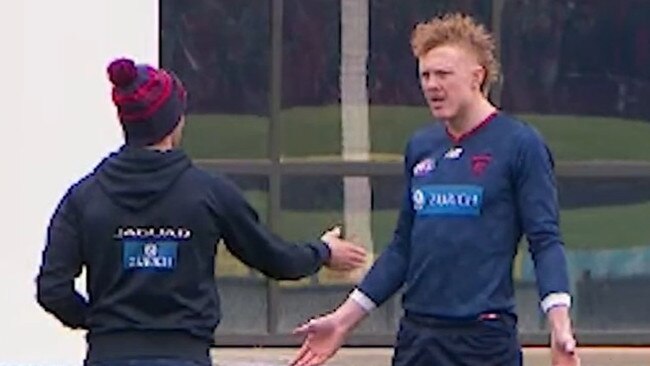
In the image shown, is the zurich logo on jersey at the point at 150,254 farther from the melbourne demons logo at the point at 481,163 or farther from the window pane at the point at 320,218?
the window pane at the point at 320,218

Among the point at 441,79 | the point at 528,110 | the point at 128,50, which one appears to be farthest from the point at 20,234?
the point at 441,79

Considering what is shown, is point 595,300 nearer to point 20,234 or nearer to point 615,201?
point 615,201

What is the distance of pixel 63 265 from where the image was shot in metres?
5.29

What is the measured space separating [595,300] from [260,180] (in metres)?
1.93

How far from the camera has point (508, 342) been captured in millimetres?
5848

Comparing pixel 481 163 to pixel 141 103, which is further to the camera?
pixel 481 163

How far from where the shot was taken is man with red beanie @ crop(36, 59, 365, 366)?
5199 millimetres

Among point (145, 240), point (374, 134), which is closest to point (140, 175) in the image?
point (145, 240)

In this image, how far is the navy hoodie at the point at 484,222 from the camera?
5730mm

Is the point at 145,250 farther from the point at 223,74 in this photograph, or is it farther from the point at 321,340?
the point at 223,74

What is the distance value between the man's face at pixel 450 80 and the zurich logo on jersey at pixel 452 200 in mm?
230

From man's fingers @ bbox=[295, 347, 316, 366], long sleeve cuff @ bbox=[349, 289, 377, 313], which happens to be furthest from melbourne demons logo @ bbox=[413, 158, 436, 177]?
man's fingers @ bbox=[295, 347, 316, 366]

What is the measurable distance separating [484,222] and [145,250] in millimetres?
1128

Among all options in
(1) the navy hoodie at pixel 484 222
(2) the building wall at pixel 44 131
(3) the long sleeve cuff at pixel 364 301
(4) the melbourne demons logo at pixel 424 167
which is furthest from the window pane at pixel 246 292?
(1) the navy hoodie at pixel 484 222
